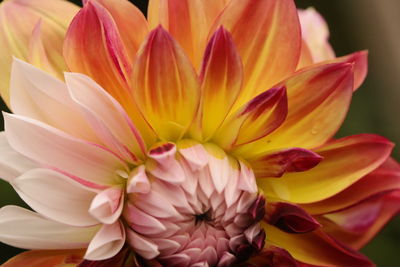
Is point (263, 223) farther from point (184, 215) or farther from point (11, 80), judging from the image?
point (11, 80)

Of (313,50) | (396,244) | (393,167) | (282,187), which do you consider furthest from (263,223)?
(396,244)

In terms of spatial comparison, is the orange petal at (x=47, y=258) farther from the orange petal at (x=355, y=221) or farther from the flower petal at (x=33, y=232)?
the orange petal at (x=355, y=221)

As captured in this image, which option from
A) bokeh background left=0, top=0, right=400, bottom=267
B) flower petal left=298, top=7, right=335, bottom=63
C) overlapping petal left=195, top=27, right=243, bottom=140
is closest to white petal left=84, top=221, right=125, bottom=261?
overlapping petal left=195, top=27, right=243, bottom=140

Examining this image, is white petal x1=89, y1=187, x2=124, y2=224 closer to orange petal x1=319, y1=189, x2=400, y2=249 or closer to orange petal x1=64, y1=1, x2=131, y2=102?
orange petal x1=64, y1=1, x2=131, y2=102

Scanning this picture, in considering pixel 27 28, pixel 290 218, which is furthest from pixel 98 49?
pixel 290 218

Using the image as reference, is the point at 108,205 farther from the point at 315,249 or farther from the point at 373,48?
the point at 373,48

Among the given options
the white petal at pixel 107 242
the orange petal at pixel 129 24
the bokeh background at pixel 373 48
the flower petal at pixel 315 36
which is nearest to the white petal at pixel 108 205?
the white petal at pixel 107 242
